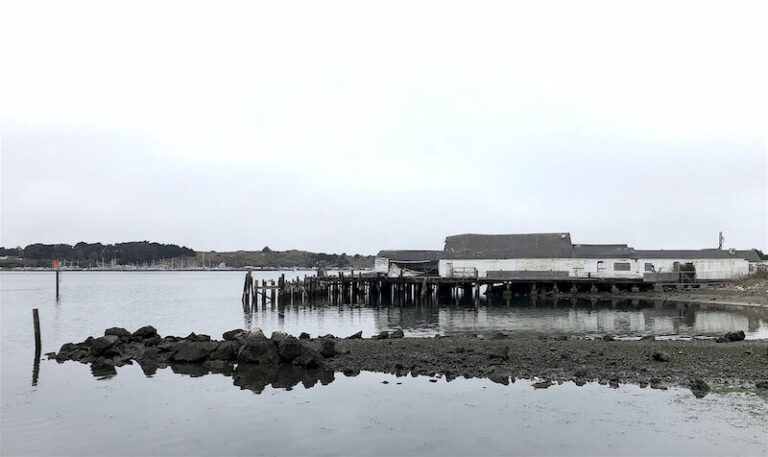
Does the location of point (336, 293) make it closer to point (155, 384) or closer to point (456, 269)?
point (456, 269)

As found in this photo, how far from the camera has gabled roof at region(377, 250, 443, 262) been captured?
61.2m

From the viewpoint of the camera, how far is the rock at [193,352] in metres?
21.3

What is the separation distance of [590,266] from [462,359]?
139 feet

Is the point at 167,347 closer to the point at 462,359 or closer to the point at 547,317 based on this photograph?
the point at 462,359

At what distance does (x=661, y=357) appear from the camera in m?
19.1

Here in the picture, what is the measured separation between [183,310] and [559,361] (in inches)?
1495

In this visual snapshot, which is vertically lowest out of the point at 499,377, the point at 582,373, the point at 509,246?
the point at 499,377

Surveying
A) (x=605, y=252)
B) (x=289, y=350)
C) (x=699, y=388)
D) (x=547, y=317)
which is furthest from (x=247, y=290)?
(x=699, y=388)

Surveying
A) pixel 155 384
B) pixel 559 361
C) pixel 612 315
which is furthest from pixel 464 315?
pixel 155 384

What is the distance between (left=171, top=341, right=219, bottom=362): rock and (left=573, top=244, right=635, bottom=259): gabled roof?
4493 centimetres

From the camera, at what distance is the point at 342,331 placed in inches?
1283

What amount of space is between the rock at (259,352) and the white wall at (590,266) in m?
40.0

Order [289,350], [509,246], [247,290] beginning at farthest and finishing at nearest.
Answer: [509,246] → [247,290] → [289,350]

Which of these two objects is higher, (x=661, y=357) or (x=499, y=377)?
(x=661, y=357)
